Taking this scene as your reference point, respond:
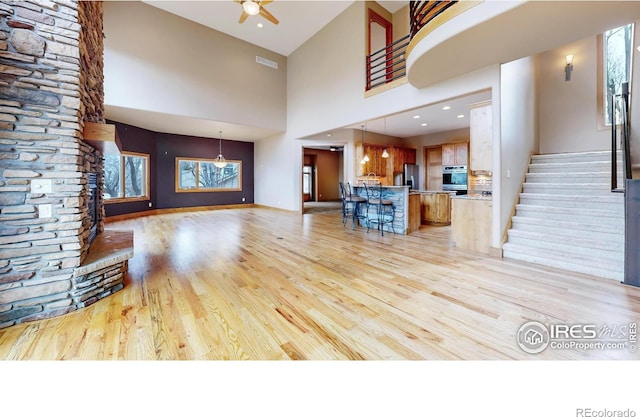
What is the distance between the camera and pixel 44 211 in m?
2.11

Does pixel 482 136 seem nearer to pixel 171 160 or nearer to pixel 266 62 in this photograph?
pixel 266 62

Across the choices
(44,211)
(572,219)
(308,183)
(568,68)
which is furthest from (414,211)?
(308,183)

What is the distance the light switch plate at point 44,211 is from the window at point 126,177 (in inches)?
236

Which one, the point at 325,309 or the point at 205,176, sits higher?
the point at 205,176

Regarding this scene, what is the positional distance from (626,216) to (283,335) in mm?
3750

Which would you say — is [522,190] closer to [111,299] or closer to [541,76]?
[541,76]

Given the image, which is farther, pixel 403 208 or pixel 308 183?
pixel 308 183

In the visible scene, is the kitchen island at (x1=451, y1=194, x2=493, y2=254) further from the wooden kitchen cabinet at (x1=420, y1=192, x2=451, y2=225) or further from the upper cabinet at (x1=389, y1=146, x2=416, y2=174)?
the upper cabinet at (x1=389, y1=146, x2=416, y2=174)

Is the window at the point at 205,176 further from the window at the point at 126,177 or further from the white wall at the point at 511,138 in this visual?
the white wall at the point at 511,138

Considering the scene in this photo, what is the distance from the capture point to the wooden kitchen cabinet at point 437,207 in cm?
679

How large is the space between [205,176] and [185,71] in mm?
3968

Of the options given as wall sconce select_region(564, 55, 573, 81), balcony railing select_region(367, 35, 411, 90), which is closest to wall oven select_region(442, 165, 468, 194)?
wall sconce select_region(564, 55, 573, 81)
